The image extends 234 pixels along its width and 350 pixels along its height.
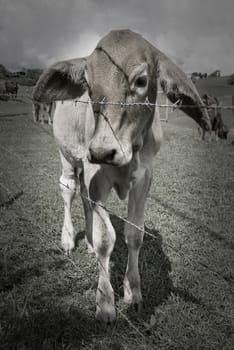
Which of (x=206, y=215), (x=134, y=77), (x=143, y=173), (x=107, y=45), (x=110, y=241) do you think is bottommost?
(x=206, y=215)

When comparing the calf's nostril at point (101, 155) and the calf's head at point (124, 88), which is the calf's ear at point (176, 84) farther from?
the calf's nostril at point (101, 155)

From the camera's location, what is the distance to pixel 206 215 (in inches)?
202

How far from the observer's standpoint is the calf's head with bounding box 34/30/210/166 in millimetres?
2188

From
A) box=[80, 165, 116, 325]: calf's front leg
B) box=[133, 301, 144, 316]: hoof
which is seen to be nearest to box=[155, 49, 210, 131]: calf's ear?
box=[80, 165, 116, 325]: calf's front leg

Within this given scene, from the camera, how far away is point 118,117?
2242 mm

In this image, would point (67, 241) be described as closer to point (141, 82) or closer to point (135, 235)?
point (135, 235)

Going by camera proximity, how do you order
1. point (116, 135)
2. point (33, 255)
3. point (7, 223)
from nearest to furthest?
point (116, 135), point (33, 255), point (7, 223)

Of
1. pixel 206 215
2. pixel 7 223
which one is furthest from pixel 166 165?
pixel 7 223

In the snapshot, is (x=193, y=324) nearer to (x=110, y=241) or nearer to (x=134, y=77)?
(x=110, y=241)

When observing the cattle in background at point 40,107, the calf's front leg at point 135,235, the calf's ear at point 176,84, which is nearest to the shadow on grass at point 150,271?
the calf's front leg at point 135,235

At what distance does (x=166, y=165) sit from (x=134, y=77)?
6.41 m

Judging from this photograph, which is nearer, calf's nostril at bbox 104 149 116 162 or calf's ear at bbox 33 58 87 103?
calf's nostril at bbox 104 149 116 162

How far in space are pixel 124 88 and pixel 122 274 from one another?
1.76 metres

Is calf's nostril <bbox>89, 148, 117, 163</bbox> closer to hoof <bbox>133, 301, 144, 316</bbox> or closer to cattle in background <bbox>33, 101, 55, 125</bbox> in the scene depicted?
cattle in background <bbox>33, 101, 55, 125</bbox>
